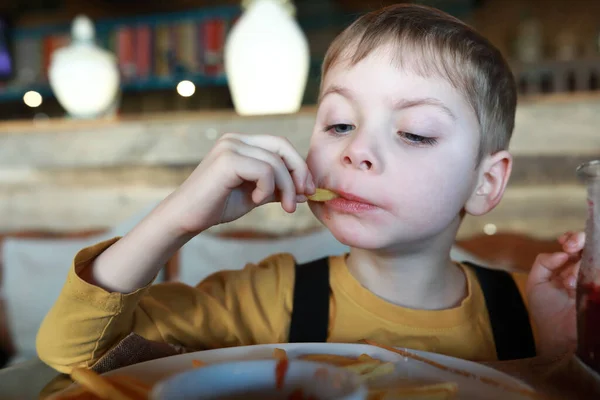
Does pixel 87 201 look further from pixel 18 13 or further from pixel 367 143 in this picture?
pixel 18 13

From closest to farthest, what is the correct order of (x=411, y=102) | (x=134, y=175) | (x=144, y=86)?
(x=411, y=102) → (x=134, y=175) → (x=144, y=86)

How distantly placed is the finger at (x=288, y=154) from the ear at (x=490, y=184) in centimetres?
35

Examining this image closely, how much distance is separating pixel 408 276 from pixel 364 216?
21 cm

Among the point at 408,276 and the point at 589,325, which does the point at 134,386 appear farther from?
the point at 408,276

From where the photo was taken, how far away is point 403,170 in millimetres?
749

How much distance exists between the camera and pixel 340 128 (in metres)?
0.81

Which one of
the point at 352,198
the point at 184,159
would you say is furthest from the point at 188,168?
the point at 352,198

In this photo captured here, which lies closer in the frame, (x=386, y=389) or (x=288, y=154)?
(x=386, y=389)

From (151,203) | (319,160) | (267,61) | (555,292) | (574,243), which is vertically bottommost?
(151,203)

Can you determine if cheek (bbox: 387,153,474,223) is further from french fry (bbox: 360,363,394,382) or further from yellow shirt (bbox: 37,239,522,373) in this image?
french fry (bbox: 360,363,394,382)

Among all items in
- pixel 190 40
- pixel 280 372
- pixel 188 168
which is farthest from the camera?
pixel 190 40

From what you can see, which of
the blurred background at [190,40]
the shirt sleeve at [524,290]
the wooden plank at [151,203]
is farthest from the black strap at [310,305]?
the blurred background at [190,40]

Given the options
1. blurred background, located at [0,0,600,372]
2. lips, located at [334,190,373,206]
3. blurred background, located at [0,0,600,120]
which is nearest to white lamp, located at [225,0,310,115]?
blurred background, located at [0,0,600,372]

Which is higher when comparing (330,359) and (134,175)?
(330,359)
